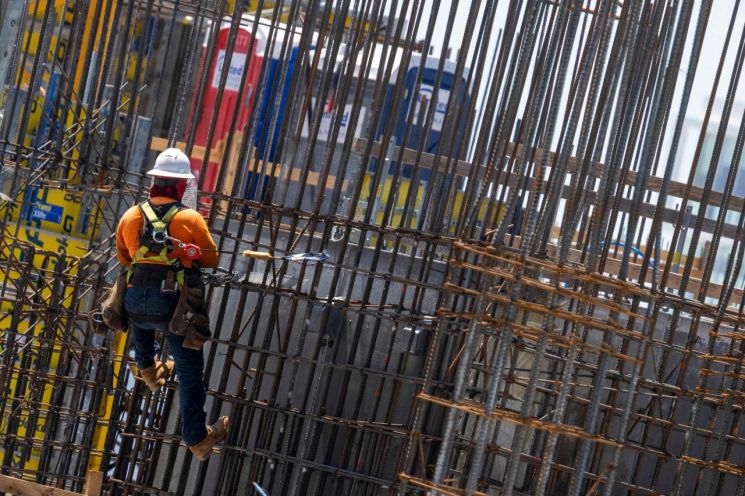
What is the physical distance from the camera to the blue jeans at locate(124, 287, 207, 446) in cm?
1076

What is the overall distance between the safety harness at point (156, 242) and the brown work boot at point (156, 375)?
3.63 ft

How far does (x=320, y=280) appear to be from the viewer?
40.5 feet

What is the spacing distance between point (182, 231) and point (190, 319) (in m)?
0.72

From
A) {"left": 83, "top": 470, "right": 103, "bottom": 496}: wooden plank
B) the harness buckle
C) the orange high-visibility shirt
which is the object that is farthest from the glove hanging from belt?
{"left": 83, "top": 470, "right": 103, "bottom": 496}: wooden plank

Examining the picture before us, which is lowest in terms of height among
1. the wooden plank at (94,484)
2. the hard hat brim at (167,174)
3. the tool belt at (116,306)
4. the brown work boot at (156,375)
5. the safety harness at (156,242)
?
the wooden plank at (94,484)

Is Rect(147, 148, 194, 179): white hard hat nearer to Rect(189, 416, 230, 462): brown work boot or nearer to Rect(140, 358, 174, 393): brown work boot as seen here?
Rect(140, 358, 174, 393): brown work boot

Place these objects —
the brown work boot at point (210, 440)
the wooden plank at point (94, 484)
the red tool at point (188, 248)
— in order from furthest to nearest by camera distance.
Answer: the wooden plank at point (94, 484) → the brown work boot at point (210, 440) → the red tool at point (188, 248)

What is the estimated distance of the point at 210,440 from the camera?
11.2 meters

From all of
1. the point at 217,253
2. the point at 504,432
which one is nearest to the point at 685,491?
the point at 504,432

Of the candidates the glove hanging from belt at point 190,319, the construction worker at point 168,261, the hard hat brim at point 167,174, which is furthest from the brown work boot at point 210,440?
the hard hat brim at point 167,174

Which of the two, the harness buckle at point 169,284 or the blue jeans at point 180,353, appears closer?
the harness buckle at point 169,284

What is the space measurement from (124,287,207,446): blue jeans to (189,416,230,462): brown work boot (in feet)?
0.14

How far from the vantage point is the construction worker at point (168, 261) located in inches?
419

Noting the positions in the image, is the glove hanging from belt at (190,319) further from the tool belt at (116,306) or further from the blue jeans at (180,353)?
the tool belt at (116,306)
